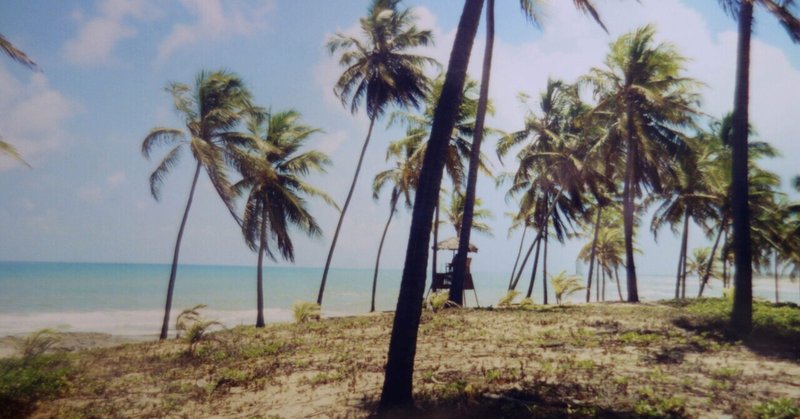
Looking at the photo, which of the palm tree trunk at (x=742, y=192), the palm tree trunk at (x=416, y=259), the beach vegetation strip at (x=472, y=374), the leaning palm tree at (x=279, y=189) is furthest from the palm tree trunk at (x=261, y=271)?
the palm tree trunk at (x=742, y=192)

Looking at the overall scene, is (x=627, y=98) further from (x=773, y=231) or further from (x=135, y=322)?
(x=135, y=322)

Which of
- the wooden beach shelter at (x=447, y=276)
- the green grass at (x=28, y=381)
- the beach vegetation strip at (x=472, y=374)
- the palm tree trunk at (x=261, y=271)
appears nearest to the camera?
the beach vegetation strip at (x=472, y=374)

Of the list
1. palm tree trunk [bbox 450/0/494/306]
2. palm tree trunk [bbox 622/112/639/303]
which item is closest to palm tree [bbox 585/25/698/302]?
palm tree trunk [bbox 622/112/639/303]

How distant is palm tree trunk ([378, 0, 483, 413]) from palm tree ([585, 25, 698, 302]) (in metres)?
16.5

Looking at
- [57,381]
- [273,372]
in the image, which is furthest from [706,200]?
[57,381]

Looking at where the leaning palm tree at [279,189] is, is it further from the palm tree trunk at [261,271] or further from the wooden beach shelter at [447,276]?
the wooden beach shelter at [447,276]

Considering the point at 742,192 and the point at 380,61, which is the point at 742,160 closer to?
the point at 742,192

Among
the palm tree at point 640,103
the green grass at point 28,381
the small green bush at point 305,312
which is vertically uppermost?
the palm tree at point 640,103

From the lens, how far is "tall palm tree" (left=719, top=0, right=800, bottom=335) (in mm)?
9719

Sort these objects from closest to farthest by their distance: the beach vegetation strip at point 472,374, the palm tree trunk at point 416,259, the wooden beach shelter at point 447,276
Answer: the beach vegetation strip at point 472,374 < the palm tree trunk at point 416,259 < the wooden beach shelter at point 447,276

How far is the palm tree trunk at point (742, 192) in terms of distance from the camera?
9.76m

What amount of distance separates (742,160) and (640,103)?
36.1 feet

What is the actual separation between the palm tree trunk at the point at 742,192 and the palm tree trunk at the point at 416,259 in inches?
321

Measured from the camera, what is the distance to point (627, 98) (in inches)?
790
